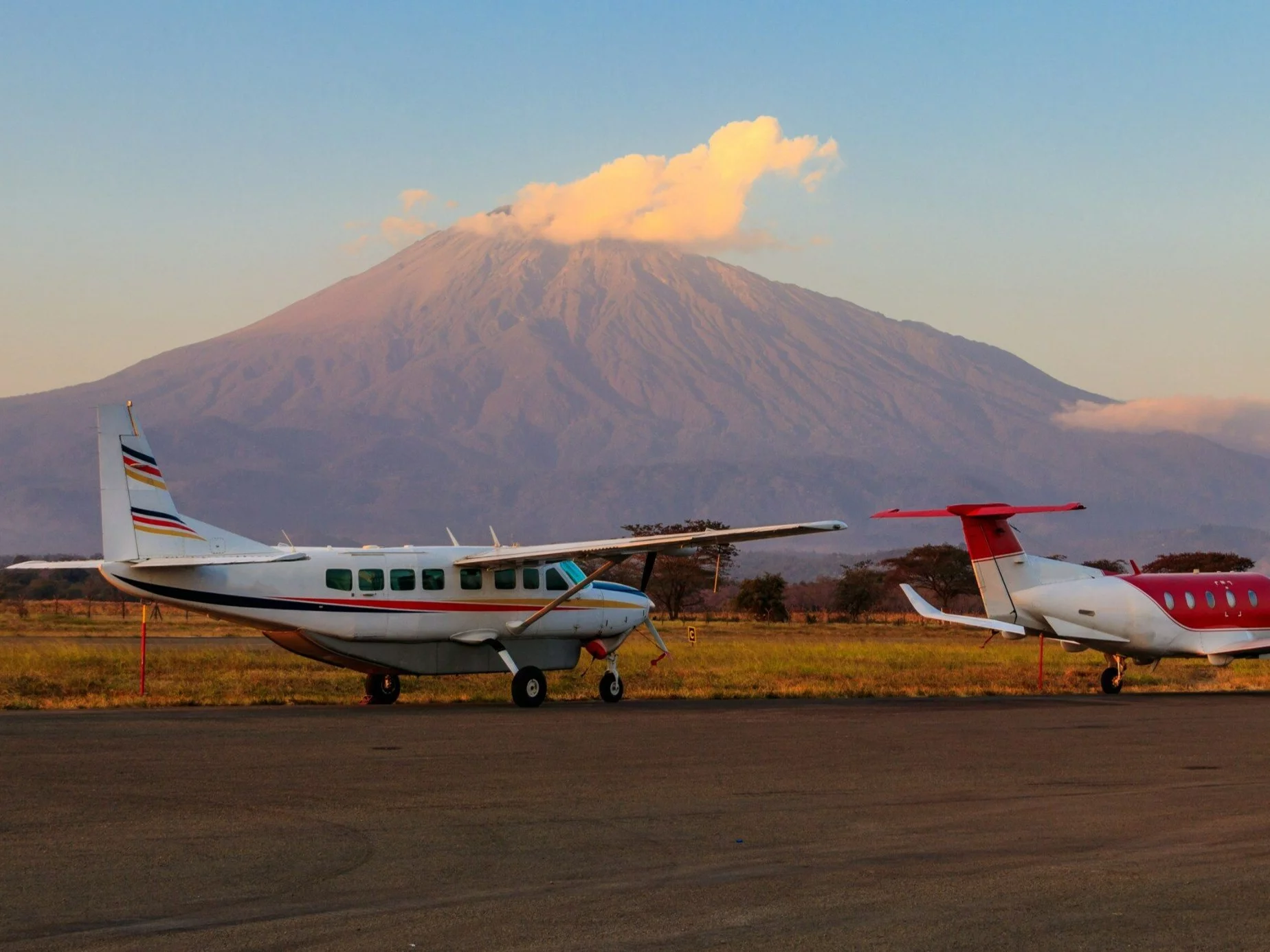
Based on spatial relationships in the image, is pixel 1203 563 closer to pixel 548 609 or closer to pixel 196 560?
pixel 548 609

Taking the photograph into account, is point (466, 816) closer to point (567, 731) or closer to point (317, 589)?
point (567, 731)

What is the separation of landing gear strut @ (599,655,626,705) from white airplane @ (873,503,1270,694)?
617 centimetres

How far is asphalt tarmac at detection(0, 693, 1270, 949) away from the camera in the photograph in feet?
29.0

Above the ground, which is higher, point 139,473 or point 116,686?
point 139,473

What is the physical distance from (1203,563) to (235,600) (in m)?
77.0

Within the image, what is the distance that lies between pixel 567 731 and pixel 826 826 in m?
7.69

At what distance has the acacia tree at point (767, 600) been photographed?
7894 cm

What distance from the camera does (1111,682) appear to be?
1142 inches

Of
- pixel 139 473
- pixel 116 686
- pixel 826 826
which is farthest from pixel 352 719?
→ pixel 826 826

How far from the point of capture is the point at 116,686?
1059 inches

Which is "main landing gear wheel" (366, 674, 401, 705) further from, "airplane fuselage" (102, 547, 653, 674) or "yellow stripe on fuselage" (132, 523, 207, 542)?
"yellow stripe on fuselage" (132, 523, 207, 542)

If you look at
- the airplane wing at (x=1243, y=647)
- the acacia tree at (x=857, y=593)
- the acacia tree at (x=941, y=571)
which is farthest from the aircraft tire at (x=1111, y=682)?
the acacia tree at (x=941, y=571)

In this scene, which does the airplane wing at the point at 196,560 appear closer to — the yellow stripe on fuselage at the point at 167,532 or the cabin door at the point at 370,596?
the yellow stripe on fuselage at the point at 167,532

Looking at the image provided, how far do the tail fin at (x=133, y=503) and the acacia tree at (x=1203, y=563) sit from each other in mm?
68046
